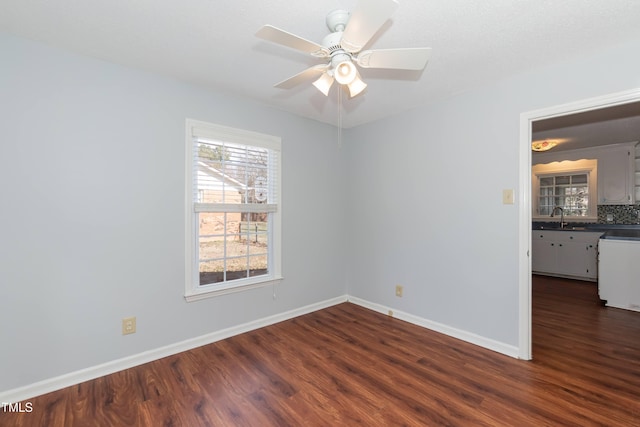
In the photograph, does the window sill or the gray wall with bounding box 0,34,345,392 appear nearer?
the gray wall with bounding box 0,34,345,392

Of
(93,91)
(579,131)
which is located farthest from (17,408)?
(579,131)

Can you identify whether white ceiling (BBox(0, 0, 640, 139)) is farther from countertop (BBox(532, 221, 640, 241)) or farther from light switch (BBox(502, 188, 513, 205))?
countertop (BBox(532, 221, 640, 241))

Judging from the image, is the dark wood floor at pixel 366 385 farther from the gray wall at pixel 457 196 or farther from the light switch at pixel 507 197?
the light switch at pixel 507 197

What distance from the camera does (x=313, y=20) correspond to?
1.73 metres

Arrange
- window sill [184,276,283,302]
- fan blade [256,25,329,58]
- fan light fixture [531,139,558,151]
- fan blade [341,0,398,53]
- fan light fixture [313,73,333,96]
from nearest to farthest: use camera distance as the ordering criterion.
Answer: fan blade [341,0,398,53], fan blade [256,25,329,58], fan light fixture [313,73,333,96], window sill [184,276,283,302], fan light fixture [531,139,558,151]

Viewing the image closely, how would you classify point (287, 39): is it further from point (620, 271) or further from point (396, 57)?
point (620, 271)

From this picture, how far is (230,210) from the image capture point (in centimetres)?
294

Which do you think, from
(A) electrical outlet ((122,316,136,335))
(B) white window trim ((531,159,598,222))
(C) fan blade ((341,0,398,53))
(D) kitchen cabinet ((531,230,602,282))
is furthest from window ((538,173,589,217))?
(A) electrical outlet ((122,316,136,335))

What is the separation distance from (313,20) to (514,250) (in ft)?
7.70

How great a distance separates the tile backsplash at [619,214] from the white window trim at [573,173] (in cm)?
10

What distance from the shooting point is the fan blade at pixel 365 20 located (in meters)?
1.19

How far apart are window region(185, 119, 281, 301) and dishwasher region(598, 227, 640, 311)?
13.7ft

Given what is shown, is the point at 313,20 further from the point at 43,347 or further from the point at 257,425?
the point at 43,347

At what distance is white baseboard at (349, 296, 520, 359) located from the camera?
256cm
